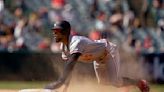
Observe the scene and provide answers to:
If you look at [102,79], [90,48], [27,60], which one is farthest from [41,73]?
[90,48]

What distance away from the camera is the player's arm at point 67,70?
8.34m

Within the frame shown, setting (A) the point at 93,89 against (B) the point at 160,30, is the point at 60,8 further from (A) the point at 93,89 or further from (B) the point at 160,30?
(A) the point at 93,89

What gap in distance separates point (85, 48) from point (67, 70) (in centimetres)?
75

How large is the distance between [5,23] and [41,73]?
96.4 inches

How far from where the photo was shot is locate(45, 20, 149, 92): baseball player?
343 inches

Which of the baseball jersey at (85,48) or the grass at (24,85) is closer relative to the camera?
the baseball jersey at (85,48)

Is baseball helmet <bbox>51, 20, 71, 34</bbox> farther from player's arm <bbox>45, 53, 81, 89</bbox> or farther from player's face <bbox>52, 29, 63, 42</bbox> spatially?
player's arm <bbox>45, 53, 81, 89</bbox>

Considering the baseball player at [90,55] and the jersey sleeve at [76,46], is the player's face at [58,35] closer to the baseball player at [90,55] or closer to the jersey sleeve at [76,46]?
the baseball player at [90,55]

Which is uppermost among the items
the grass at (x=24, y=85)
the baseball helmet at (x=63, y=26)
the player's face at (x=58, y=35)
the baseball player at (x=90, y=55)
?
the baseball helmet at (x=63, y=26)

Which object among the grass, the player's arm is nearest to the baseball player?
the player's arm

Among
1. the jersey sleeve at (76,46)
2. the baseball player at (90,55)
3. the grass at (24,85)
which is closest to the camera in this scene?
the baseball player at (90,55)

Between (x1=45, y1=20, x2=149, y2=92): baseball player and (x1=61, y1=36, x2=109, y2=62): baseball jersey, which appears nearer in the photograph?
(x1=45, y1=20, x2=149, y2=92): baseball player

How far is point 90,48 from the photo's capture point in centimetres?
941

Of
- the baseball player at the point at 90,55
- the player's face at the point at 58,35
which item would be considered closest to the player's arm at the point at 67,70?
the baseball player at the point at 90,55
